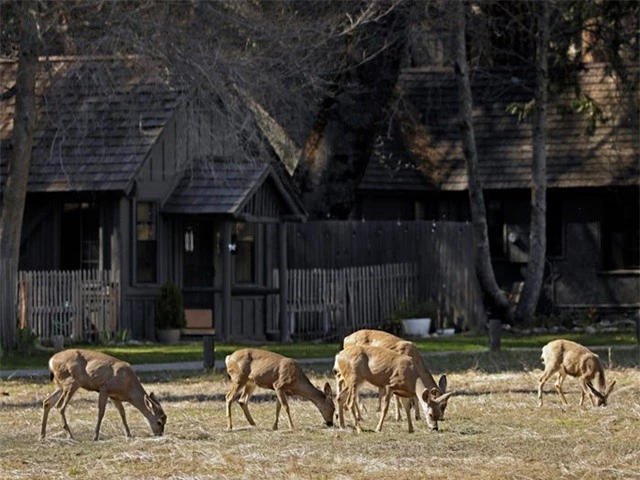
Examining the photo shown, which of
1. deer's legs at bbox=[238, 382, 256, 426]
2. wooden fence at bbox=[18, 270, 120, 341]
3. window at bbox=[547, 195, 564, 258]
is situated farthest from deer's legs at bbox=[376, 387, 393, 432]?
window at bbox=[547, 195, 564, 258]

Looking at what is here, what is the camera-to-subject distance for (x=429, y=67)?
153 feet

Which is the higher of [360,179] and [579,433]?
[360,179]

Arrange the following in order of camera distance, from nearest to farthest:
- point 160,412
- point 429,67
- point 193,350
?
point 160,412 → point 193,350 → point 429,67

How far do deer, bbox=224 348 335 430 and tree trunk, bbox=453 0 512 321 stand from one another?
1953 centimetres

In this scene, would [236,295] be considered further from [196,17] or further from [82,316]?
[196,17]

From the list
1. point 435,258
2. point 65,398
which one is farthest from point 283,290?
point 65,398

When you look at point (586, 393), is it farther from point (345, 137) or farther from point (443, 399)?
point (345, 137)

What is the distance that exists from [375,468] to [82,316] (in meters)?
18.7

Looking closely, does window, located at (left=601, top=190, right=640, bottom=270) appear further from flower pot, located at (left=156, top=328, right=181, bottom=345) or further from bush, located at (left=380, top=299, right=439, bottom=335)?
flower pot, located at (left=156, top=328, right=181, bottom=345)

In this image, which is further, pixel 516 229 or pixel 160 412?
pixel 516 229

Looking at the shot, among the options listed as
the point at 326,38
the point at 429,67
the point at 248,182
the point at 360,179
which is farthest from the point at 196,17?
the point at 429,67

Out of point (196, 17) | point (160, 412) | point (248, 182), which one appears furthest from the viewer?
point (248, 182)

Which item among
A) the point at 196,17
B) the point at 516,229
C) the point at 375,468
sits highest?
the point at 196,17

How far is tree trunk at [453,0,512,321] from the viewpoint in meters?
A: 37.5
